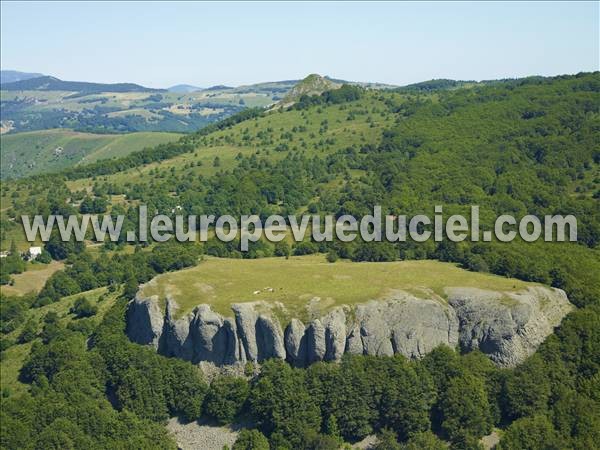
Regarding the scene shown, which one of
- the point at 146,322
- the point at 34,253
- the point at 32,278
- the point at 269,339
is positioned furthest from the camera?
Answer: the point at 34,253

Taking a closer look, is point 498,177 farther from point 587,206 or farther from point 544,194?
point 587,206

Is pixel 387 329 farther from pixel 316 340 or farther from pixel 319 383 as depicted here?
pixel 319 383

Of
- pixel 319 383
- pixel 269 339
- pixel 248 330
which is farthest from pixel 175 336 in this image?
pixel 319 383

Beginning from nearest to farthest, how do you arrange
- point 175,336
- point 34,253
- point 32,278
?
point 175,336
point 32,278
point 34,253

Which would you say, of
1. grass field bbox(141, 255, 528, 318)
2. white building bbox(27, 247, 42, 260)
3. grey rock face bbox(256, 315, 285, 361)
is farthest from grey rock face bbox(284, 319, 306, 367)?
white building bbox(27, 247, 42, 260)

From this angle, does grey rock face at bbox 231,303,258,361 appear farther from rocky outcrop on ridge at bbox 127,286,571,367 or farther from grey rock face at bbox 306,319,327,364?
grey rock face at bbox 306,319,327,364

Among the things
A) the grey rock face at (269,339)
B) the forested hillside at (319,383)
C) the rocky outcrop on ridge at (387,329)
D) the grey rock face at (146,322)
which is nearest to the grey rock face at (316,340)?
the rocky outcrop on ridge at (387,329)
